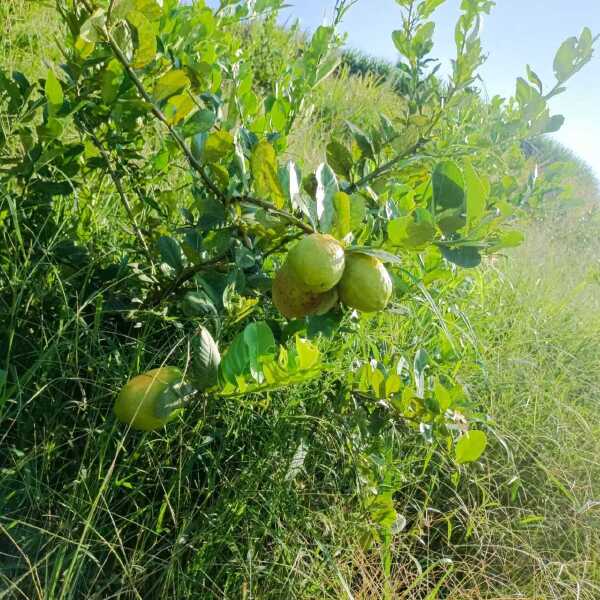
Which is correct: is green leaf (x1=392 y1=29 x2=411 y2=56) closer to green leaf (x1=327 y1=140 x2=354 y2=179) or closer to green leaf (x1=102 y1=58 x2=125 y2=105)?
green leaf (x1=327 y1=140 x2=354 y2=179)

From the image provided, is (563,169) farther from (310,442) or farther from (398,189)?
(310,442)

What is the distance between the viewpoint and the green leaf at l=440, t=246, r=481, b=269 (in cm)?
90

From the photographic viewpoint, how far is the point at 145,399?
89 centimetres

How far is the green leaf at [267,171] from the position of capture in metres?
0.87

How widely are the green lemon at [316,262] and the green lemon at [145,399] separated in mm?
308

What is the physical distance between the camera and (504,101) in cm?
194

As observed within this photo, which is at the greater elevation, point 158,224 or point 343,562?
point 158,224

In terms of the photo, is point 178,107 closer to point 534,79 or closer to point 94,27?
point 94,27

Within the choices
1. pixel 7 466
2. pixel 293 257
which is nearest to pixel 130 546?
pixel 7 466

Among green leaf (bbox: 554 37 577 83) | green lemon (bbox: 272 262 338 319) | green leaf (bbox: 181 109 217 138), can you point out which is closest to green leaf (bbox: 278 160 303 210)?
green lemon (bbox: 272 262 338 319)

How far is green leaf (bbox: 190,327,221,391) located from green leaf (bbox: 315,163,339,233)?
23cm

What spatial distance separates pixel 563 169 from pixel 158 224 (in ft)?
4.14

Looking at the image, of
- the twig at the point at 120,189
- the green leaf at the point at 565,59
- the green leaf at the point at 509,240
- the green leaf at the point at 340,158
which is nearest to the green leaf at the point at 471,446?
the green leaf at the point at 509,240

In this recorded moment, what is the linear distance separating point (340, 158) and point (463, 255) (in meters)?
0.41
